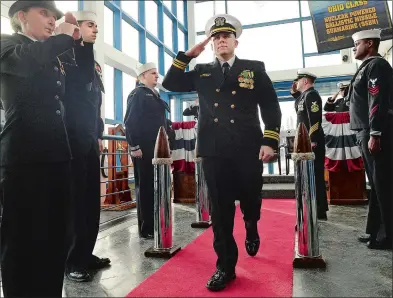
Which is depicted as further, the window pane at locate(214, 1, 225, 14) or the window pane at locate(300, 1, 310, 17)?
the window pane at locate(214, 1, 225, 14)

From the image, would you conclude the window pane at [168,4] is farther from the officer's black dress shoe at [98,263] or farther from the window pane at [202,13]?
the officer's black dress shoe at [98,263]

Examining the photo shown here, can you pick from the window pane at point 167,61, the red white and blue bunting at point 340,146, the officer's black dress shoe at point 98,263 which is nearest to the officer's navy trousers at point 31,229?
the officer's black dress shoe at point 98,263

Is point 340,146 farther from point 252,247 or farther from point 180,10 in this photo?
point 180,10

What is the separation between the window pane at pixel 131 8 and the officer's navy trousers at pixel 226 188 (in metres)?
7.75

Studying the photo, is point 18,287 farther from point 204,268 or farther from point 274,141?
point 274,141

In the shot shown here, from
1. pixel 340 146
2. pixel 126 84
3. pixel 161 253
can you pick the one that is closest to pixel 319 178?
pixel 340 146

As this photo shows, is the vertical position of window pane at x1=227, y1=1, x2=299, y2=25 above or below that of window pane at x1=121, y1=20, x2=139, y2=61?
above

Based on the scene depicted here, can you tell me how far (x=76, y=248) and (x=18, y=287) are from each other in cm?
71

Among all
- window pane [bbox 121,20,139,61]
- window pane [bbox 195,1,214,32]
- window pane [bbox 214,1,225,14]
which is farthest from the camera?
window pane [bbox 195,1,214,32]

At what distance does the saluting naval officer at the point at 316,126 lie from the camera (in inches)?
133

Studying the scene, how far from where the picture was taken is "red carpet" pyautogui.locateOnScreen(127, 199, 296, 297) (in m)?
1.62

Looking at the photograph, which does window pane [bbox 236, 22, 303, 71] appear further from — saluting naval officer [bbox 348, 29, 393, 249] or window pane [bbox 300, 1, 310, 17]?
saluting naval officer [bbox 348, 29, 393, 249]

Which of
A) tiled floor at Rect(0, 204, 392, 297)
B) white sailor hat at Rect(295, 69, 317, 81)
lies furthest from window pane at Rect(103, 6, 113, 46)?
tiled floor at Rect(0, 204, 392, 297)

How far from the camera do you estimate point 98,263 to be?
2.08m
